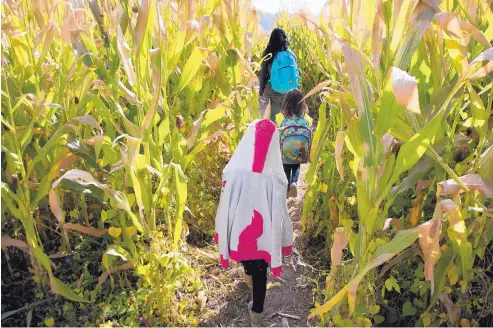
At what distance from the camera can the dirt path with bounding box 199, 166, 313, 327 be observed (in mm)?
1828

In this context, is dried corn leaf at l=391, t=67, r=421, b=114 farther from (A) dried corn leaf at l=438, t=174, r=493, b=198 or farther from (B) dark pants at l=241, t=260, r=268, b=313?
(B) dark pants at l=241, t=260, r=268, b=313

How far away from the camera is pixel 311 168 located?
6.38 feet

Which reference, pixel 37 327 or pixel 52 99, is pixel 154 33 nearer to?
pixel 52 99

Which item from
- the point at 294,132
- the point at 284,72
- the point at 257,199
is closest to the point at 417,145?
the point at 257,199

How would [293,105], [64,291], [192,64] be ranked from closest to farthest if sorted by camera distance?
[64,291] → [192,64] → [293,105]

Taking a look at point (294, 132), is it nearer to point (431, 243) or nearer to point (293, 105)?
point (293, 105)

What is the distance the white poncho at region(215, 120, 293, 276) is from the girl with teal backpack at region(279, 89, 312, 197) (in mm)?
700

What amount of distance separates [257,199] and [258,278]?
1.08ft

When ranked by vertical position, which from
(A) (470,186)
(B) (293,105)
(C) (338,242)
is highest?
(B) (293,105)

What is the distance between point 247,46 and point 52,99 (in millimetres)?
1217

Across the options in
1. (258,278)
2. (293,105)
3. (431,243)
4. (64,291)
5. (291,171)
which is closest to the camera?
(431,243)

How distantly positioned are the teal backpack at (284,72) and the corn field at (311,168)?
1.03m

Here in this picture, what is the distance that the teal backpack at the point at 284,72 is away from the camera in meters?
3.15

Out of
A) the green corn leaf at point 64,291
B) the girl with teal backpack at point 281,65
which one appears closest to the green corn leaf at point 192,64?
the green corn leaf at point 64,291
